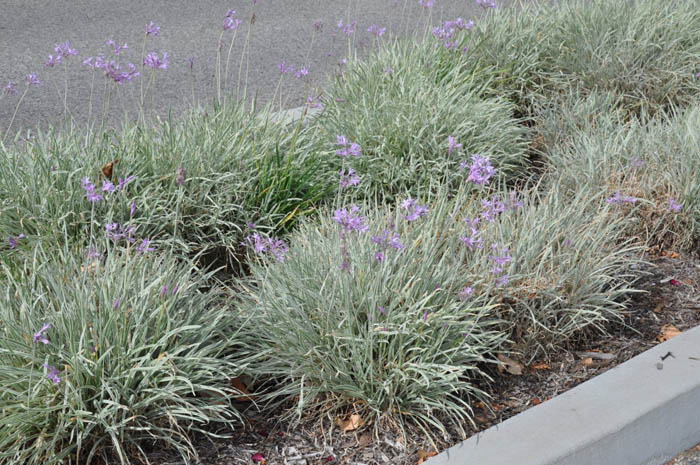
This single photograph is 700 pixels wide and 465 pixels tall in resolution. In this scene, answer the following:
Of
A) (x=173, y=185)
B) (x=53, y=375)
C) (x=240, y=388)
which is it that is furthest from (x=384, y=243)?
(x=173, y=185)

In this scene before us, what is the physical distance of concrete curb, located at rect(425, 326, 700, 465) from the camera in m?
2.40

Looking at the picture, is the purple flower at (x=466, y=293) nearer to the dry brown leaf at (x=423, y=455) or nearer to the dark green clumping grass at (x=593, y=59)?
the dry brown leaf at (x=423, y=455)

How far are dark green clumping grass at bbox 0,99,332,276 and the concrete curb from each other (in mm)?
1379

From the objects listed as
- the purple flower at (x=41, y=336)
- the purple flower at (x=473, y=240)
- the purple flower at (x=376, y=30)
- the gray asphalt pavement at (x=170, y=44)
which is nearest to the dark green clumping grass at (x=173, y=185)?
the purple flower at (x=41, y=336)

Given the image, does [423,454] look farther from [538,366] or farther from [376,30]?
[376,30]

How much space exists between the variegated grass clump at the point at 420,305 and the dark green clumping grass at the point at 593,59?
1945mm

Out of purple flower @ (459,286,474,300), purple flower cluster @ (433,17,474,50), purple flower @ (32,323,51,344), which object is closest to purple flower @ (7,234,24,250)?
purple flower @ (32,323,51,344)

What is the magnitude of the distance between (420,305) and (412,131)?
1.55 metres

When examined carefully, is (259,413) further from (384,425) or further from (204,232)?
(204,232)

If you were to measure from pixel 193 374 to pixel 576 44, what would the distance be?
12.4ft

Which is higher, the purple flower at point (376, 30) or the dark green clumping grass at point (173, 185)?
the purple flower at point (376, 30)

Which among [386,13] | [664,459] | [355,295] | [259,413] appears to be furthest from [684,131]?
[386,13]

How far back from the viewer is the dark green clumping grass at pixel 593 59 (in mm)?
5062

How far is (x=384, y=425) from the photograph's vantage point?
8.50 feet
